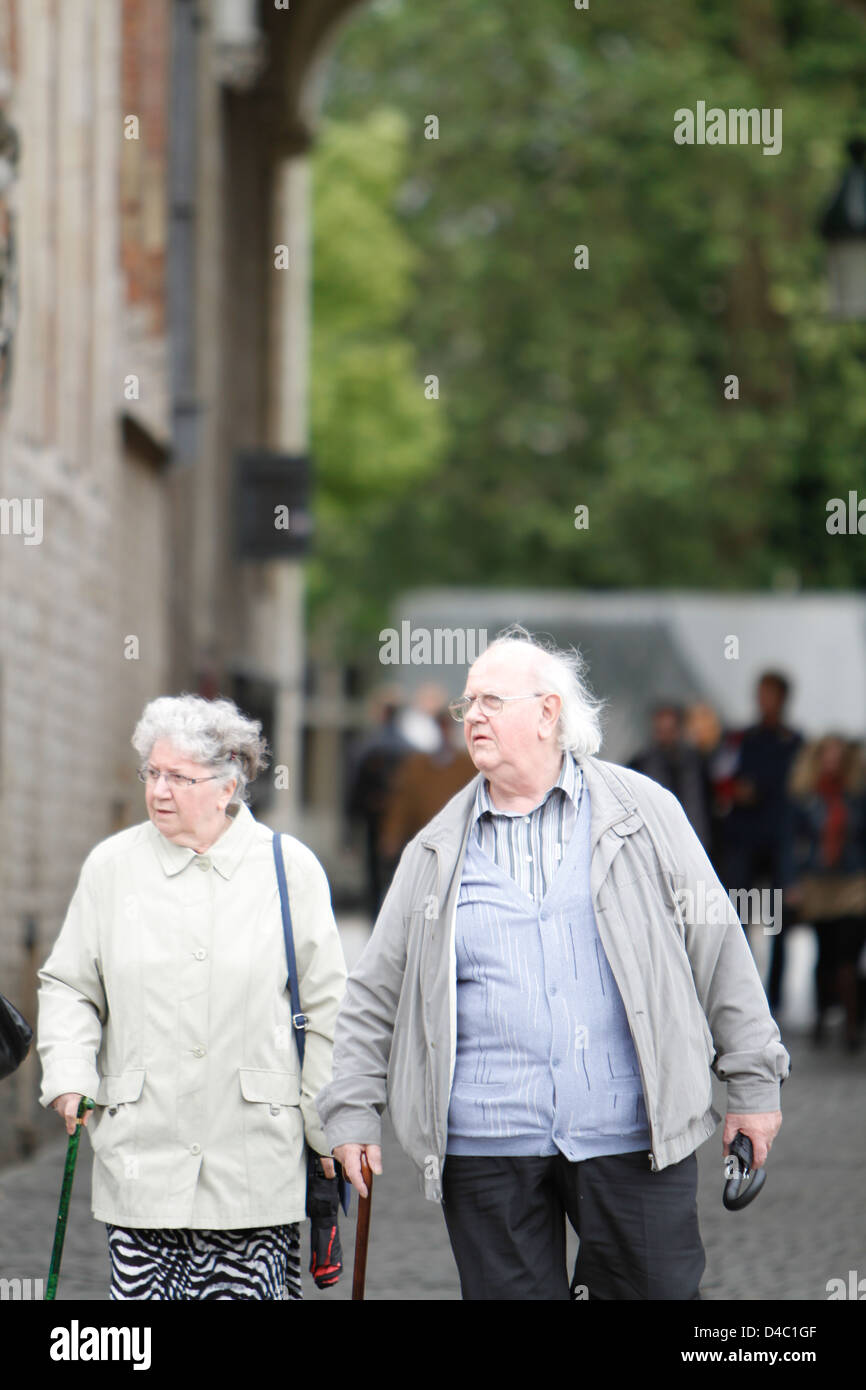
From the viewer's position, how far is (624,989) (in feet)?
13.3

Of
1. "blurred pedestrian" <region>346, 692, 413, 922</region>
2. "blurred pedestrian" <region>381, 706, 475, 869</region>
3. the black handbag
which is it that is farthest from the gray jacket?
"blurred pedestrian" <region>346, 692, 413, 922</region>

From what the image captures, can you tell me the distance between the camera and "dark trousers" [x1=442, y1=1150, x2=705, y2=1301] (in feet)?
13.5

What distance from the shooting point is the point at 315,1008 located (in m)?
4.46

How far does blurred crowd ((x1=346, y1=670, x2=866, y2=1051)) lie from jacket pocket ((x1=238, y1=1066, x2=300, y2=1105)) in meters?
6.69

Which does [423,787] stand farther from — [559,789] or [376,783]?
[559,789]

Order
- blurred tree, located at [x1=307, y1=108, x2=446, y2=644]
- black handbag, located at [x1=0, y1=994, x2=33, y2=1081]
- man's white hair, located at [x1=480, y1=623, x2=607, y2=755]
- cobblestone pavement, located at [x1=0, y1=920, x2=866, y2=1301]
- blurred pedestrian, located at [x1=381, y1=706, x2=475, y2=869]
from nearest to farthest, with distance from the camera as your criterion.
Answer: man's white hair, located at [x1=480, y1=623, x2=607, y2=755], black handbag, located at [x1=0, y1=994, x2=33, y2=1081], cobblestone pavement, located at [x1=0, y1=920, x2=866, y2=1301], blurred pedestrian, located at [x1=381, y1=706, x2=475, y2=869], blurred tree, located at [x1=307, y1=108, x2=446, y2=644]

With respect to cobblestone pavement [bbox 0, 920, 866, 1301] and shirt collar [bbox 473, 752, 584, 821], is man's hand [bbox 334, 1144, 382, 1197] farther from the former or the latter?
cobblestone pavement [bbox 0, 920, 866, 1301]

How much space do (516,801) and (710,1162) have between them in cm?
475

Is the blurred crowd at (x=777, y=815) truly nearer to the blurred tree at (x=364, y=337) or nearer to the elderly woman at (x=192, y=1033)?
the elderly woman at (x=192, y=1033)

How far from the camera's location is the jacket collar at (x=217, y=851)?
4.46 m

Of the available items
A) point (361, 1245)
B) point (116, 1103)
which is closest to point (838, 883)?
point (361, 1245)

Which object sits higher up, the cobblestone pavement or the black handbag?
the black handbag

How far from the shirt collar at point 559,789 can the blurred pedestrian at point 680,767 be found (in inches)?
333

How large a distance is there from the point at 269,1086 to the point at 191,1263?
0.35 m
